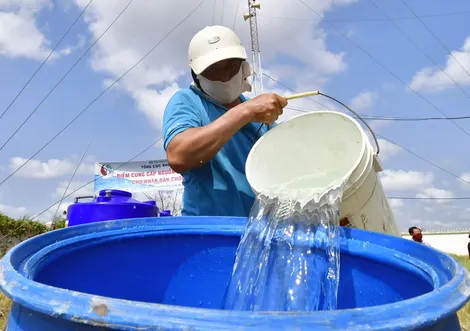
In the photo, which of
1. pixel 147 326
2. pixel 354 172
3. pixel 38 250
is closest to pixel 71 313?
pixel 147 326

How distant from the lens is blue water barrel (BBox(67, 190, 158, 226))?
2.56 meters

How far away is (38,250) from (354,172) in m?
0.77

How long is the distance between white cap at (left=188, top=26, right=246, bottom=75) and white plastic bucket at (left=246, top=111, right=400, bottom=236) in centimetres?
38

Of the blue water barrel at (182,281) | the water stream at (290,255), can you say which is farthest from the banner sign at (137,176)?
the water stream at (290,255)

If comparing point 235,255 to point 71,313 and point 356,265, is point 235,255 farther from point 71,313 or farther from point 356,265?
point 71,313

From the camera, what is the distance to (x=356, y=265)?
1046 mm

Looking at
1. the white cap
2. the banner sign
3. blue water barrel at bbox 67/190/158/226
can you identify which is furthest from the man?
the banner sign

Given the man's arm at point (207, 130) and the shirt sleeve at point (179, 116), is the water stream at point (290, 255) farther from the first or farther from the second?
the shirt sleeve at point (179, 116)

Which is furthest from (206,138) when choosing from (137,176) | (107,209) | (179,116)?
(137,176)

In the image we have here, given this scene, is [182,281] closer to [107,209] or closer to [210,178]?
[210,178]

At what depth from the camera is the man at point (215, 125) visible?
4.36 ft

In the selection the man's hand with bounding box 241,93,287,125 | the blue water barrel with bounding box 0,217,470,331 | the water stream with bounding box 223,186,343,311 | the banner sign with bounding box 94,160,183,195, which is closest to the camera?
the blue water barrel with bounding box 0,217,470,331

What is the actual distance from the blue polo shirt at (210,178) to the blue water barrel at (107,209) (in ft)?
3.62

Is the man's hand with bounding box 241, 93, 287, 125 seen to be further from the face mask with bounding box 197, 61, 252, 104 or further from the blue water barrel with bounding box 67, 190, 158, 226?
the blue water barrel with bounding box 67, 190, 158, 226
